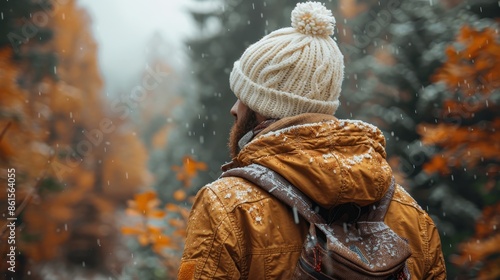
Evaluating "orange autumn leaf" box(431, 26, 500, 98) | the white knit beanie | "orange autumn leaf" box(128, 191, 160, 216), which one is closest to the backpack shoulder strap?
the white knit beanie

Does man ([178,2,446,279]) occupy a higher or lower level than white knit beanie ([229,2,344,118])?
lower

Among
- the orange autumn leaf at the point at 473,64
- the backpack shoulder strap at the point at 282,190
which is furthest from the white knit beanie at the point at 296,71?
the orange autumn leaf at the point at 473,64

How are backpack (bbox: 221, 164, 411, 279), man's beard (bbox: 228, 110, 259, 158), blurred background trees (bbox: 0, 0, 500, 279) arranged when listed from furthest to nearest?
blurred background trees (bbox: 0, 0, 500, 279) → man's beard (bbox: 228, 110, 259, 158) → backpack (bbox: 221, 164, 411, 279)

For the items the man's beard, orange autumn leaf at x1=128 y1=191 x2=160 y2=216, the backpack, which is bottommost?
orange autumn leaf at x1=128 y1=191 x2=160 y2=216

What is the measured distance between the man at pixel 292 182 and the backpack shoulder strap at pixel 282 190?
0.09ft

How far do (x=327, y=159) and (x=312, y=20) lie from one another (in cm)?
68

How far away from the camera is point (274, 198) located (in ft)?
6.89

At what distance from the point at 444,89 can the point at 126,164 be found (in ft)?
112

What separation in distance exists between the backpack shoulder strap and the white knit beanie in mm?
354

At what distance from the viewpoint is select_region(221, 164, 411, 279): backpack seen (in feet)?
6.33

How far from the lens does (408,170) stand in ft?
18.7

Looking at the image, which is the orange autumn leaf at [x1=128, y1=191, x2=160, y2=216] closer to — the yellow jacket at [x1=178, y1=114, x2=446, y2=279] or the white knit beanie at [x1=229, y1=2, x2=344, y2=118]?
the white knit beanie at [x1=229, y1=2, x2=344, y2=118]

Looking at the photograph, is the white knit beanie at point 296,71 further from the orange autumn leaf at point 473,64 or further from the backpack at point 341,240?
the orange autumn leaf at point 473,64

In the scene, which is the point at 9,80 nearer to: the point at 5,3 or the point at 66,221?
the point at 5,3
